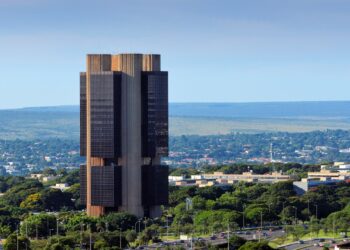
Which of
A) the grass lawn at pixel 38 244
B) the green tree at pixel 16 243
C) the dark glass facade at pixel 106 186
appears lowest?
the grass lawn at pixel 38 244

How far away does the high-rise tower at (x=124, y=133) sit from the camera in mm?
100438

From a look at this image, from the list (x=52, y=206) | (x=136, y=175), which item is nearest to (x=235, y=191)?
(x=52, y=206)

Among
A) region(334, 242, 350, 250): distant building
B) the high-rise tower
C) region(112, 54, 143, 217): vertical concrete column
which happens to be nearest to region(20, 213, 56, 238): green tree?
the high-rise tower

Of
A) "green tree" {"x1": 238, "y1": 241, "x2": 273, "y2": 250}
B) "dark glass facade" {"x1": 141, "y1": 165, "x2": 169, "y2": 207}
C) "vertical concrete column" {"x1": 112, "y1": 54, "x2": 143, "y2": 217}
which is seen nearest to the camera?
"green tree" {"x1": 238, "y1": 241, "x2": 273, "y2": 250}

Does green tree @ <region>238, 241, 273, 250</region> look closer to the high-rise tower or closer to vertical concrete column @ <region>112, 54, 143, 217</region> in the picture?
the high-rise tower

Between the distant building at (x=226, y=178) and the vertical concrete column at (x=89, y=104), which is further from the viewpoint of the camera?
the distant building at (x=226, y=178)

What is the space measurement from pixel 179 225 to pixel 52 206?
2145cm

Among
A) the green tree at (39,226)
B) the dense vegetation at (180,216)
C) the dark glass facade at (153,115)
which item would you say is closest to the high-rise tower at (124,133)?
the dark glass facade at (153,115)

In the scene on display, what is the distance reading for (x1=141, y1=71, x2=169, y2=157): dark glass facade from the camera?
3976 inches

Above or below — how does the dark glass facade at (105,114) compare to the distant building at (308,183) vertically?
above

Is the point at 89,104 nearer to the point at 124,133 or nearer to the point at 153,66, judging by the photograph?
the point at 124,133

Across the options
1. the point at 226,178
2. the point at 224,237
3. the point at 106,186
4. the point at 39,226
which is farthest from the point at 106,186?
the point at 226,178

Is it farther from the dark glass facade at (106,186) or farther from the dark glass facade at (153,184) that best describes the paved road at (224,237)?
the dark glass facade at (106,186)

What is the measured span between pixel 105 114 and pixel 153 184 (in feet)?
17.6
